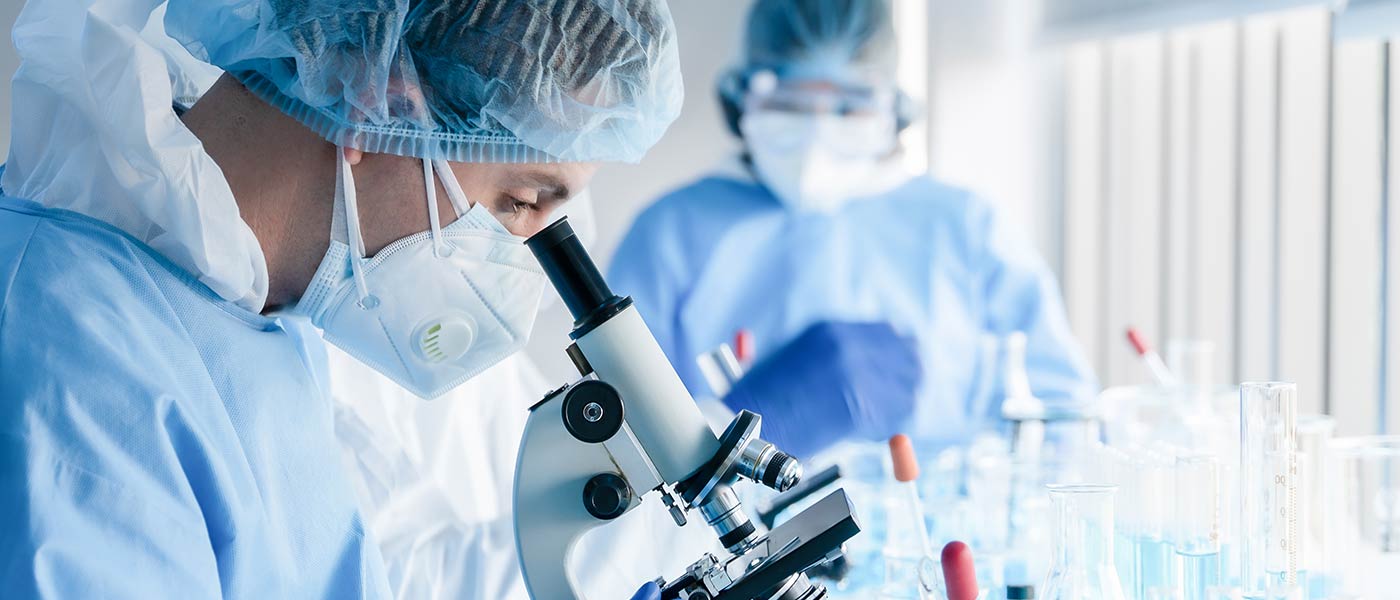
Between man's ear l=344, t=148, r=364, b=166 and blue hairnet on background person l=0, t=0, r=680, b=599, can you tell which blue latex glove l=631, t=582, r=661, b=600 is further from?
man's ear l=344, t=148, r=364, b=166

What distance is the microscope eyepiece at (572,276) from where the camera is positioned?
97 cm

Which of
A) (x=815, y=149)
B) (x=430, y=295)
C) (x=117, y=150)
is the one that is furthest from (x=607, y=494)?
(x=815, y=149)

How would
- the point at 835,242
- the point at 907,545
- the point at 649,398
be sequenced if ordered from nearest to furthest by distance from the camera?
1. the point at 649,398
2. the point at 907,545
3. the point at 835,242

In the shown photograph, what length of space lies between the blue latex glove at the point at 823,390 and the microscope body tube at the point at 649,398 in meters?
0.56

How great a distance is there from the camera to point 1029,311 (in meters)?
2.69

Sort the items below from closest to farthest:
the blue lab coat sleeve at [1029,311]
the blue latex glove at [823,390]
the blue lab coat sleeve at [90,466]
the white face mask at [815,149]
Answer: the blue lab coat sleeve at [90,466], the blue latex glove at [823,390], the blue lab coat sleeve at [1029,311], the white face mask at [815,149]

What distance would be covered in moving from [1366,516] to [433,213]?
1.16 metres

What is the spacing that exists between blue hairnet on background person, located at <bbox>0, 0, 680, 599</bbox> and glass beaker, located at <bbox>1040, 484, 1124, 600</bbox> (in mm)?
542

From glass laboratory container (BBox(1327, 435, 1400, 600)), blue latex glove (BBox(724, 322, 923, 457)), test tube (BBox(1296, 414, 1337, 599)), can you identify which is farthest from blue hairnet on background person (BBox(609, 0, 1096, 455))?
test tube (BBox(1296, 414, 1337, 599))

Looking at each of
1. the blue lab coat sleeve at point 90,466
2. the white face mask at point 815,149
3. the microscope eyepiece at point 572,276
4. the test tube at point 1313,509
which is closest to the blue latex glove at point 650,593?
the microscope eyepiece at point 572,276

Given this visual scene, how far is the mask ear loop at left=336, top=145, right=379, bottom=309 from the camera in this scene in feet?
3.53

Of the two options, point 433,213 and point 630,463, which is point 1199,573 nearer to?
point 630,463

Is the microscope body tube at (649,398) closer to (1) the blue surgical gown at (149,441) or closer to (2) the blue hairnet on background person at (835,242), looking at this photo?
(1) the blue surgical gown at (149,441)

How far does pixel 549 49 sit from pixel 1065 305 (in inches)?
112
